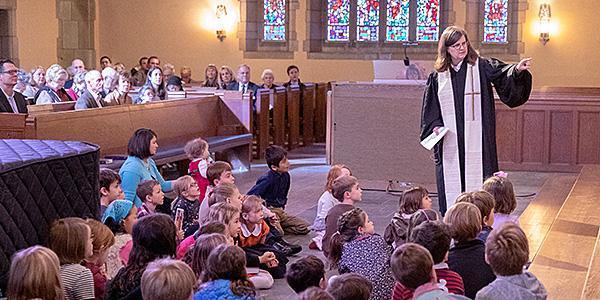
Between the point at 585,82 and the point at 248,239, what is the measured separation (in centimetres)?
998

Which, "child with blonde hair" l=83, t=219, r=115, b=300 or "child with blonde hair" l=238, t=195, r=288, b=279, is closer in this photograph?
"child with blonde hair" l=83, t=219, r=115, b=300

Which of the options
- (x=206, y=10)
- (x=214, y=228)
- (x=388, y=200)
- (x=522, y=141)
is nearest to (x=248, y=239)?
(x=214, y=228)

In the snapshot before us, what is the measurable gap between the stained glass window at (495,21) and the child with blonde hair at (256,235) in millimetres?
10112

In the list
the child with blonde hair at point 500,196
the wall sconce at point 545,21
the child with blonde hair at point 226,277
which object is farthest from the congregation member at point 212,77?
the child with blonde hair at point 226,277

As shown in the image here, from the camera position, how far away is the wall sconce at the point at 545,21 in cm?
1475

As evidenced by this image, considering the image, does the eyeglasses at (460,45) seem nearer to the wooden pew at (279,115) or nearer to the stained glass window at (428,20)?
the wooden pew at (279,115)

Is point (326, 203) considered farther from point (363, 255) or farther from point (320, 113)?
point (320, 113)

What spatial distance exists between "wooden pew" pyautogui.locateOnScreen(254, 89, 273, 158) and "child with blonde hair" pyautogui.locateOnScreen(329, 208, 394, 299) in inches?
290

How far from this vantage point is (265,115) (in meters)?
12.4

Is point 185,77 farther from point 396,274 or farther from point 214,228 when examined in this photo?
point 396,274

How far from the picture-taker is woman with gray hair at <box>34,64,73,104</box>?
32.4ft

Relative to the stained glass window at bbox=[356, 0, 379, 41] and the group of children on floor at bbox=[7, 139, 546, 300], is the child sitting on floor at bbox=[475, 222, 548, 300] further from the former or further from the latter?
the stained glass window at bbox=[356, 0, 379, 41]

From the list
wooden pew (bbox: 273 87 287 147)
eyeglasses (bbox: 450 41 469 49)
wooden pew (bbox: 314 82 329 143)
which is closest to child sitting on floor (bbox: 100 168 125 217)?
eyeglasses (bbox: 450 41 469 49)

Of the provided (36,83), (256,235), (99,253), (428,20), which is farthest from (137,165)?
(428,20)
